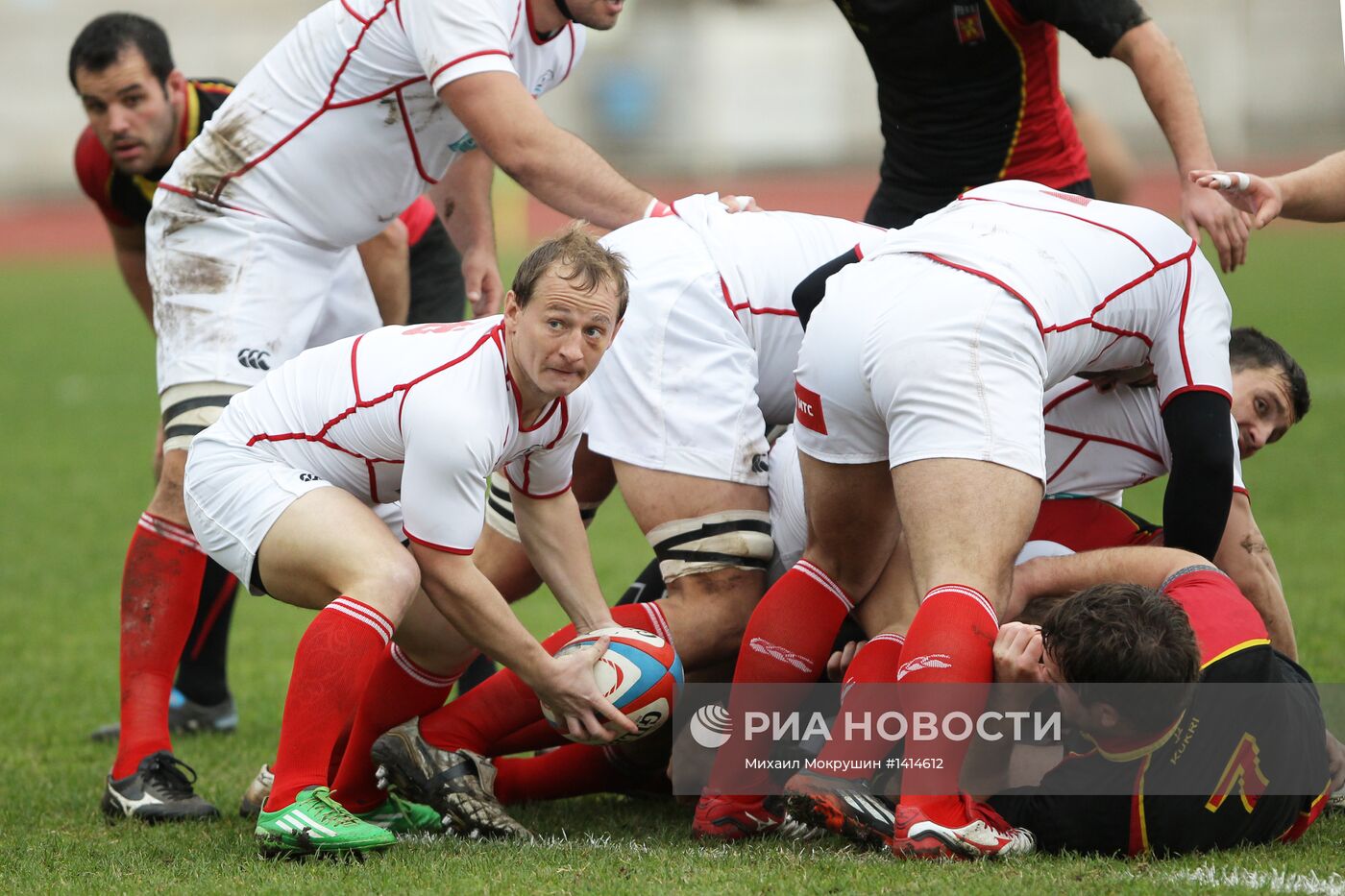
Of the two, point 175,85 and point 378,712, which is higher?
point 175,85

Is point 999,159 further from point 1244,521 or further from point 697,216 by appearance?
point 1244,521

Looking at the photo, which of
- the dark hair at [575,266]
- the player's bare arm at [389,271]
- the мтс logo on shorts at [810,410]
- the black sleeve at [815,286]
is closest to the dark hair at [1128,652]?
the мтс logo on shorts at [810,410]

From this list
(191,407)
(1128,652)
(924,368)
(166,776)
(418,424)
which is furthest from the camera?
(191,407)

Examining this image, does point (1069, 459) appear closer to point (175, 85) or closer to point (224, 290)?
point (224, 290)

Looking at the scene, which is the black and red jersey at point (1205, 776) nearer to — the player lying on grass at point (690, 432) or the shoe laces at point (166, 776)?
the player lying on grass at point (690, 432)

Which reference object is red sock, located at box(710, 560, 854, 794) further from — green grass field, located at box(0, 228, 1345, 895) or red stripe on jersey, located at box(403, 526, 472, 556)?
red stripe on jersey, located at box(403, 526, 472, 556)

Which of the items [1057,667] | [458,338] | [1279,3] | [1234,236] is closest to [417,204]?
[458,338]

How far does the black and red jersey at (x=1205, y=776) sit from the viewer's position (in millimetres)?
3275

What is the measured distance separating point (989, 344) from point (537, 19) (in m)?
1.81

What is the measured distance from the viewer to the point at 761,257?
4254mm

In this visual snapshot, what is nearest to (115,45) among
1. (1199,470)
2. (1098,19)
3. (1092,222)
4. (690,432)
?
(690,432)

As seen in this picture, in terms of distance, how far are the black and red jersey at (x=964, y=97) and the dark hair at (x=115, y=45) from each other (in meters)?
2.13

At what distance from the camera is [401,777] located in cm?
388

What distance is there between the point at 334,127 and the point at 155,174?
1.01 meters
